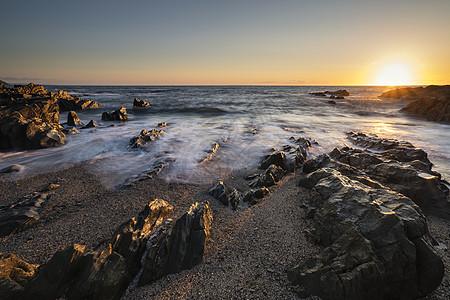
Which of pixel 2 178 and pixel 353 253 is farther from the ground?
pixel 353 253

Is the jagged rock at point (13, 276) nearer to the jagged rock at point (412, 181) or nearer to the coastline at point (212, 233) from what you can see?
the coastline at point (212, 233)

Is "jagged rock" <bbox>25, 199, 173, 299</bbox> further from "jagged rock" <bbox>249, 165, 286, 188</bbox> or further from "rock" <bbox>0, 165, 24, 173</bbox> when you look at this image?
"rock" <bbox>0, 165, 24, 173</bbox>

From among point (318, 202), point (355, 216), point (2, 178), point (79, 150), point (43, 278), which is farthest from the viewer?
point (79, 150)

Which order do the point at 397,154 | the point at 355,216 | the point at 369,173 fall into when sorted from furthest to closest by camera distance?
the point at 397,154, the point at 369,173, the point at 355,216

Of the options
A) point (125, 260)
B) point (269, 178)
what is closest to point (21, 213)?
Result: point (125, 260)

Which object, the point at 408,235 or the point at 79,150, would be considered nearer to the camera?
the point at 408,235

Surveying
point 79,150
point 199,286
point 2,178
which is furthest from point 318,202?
point 79,150

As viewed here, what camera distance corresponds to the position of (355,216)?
392cm

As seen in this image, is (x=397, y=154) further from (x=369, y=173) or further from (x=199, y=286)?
(x=199, y=286)

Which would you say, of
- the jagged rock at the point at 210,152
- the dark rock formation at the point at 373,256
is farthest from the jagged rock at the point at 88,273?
the jagged rock at the point at 210,152

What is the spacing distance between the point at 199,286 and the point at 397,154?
1013 cm

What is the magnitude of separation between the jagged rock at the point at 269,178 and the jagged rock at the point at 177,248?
3260mm

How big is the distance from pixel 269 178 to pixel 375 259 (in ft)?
14.6

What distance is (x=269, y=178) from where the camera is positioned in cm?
751
